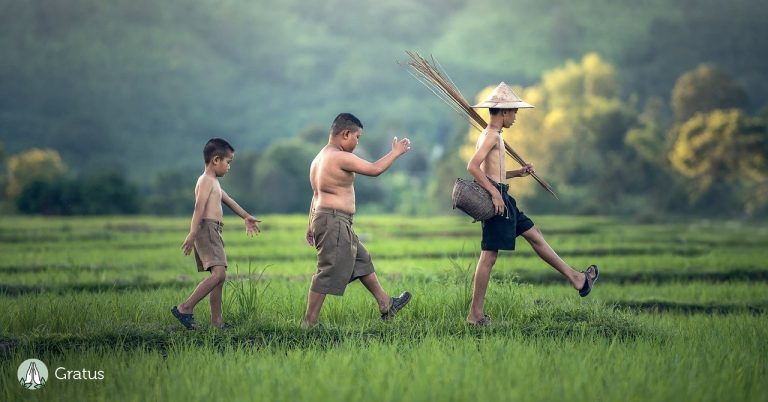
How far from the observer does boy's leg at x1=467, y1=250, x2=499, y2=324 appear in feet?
22.9

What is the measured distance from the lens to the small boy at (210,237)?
268 inches

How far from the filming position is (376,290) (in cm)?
702

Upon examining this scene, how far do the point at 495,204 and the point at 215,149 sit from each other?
6.64 ft

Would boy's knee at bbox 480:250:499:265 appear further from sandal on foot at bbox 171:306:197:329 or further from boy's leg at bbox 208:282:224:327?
sandal on foot at bbox 171:306:197:329

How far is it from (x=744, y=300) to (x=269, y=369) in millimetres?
6311

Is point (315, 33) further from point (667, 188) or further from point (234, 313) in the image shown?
point (234, 313)

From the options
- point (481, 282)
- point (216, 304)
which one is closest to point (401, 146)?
point (481, 282)

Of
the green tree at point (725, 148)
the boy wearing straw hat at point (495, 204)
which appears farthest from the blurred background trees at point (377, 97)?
the boy wearing straw hat at point (495, 204)

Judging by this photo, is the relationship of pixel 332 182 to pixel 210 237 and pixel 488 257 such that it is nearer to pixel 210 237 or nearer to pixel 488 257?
pixel 210 237

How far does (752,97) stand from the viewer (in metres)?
71.5

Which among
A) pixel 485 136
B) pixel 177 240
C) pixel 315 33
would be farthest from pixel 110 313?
pixel 315 33

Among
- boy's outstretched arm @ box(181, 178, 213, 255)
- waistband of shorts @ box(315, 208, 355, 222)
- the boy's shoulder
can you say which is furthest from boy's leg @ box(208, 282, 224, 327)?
waistband of shorts @ box(315, 208, 355, 222)

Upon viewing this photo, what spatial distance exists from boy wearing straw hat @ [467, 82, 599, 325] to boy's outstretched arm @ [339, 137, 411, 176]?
578 mm

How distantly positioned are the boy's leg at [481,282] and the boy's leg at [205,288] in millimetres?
1796
